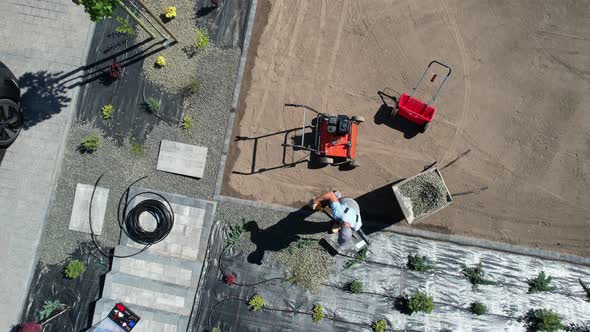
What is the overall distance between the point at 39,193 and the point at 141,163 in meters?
3.47

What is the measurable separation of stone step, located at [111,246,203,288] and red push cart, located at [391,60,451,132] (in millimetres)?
7781

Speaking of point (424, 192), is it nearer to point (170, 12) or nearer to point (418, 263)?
point (418, 263)

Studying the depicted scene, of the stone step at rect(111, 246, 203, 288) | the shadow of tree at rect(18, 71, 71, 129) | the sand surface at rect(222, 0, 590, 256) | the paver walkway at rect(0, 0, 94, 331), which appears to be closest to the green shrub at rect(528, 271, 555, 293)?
the sand surface at rect(222, 0, 590, 256)

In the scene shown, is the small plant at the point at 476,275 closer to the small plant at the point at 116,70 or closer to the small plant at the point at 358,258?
the small plant at the point at 358,258

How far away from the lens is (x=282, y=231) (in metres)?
12.4

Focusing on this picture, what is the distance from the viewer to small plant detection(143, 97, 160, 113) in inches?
A: 506

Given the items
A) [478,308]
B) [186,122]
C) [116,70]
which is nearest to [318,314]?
[478,308]

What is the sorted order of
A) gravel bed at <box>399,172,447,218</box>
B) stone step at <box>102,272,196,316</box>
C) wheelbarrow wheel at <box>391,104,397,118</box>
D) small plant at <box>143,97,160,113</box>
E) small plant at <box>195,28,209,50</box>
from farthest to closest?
small plant at <box>195,28,209,50</box>
small plant at <box>143,97,160,113</box>
wheelbarrow wheel at <box>391,104,397,118</box>
stone step at <box>102,272,196,316</box>
gravel bed at <box>399,172,447,218</box>

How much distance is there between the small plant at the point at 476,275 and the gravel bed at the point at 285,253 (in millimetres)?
4057

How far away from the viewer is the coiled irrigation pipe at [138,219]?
12.4 metres

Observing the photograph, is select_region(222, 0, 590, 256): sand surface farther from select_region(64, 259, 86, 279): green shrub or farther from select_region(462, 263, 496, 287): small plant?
select_region(64, 259, 86, 279): green shrub

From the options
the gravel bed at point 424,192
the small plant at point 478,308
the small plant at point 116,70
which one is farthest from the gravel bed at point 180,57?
the small plant at point 478,308

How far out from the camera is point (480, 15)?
12.6 meters

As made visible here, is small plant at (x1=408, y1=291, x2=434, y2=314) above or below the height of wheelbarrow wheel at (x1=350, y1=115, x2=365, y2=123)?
below
